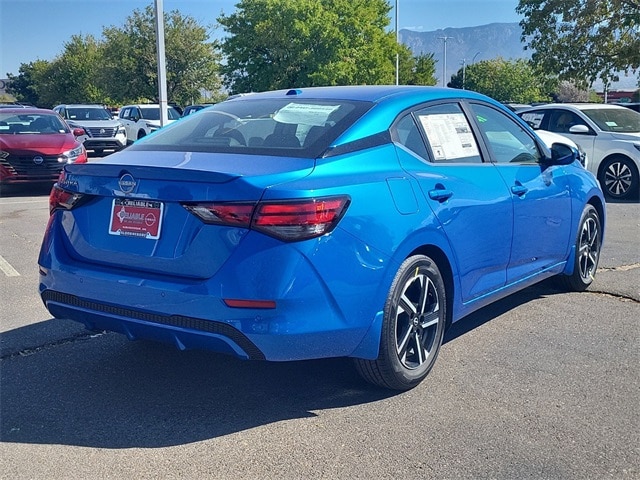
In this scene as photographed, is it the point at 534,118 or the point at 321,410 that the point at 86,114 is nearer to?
the point at 534,118

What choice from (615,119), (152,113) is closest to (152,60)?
(152,113)

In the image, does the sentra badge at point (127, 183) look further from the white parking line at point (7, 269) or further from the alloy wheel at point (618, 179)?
the alloy wheel at point (618, 179)

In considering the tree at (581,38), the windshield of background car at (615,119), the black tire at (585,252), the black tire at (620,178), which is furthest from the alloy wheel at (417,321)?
the tree at (581,38)

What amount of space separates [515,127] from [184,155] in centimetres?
256

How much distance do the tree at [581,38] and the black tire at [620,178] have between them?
1589 cm

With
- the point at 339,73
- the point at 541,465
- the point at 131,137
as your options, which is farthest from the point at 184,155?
the point at 339,73

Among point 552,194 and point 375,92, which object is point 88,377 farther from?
point 552,194

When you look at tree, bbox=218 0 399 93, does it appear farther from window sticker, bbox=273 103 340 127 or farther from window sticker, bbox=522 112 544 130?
window sticker, bbox=273 103 340 127

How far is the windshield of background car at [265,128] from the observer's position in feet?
12.2

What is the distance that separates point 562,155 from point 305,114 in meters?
2.22

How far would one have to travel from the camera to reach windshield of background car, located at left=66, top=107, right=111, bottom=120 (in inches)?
894

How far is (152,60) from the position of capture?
41062 mm

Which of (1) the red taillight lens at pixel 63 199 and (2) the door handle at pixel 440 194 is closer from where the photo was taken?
(1) the red taillight lens at pixel 63 199

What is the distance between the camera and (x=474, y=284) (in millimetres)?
4316
